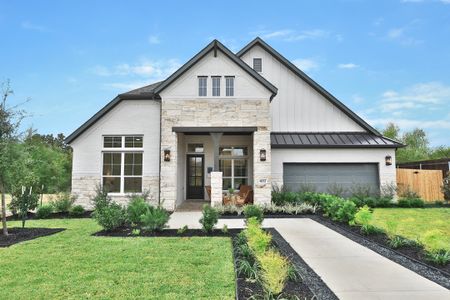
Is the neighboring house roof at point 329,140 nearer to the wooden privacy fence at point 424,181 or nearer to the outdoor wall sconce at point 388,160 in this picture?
the outdoor wall sconce at point 388,160

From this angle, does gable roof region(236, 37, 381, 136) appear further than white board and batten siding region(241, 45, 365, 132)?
No

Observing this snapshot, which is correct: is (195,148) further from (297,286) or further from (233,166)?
(297,286)

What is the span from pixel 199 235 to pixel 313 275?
3696 millimetres

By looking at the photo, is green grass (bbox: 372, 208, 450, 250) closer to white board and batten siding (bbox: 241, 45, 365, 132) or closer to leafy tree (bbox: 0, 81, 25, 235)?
white board and batten siding (bbox: 241, 45, 365, 132)

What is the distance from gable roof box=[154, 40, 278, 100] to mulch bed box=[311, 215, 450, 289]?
6.94 meters

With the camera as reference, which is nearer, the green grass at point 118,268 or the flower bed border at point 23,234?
the green grass at point 118,268

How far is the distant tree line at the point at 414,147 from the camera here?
34759 mm

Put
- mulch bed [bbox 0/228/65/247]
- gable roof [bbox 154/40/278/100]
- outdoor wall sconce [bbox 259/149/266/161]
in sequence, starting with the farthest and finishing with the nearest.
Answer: gable roof [bbox 154/40/278/100] < outdoor wall sconce [bbox 259/149/266/161] < mulch bed [bbox 0/228/65/247]

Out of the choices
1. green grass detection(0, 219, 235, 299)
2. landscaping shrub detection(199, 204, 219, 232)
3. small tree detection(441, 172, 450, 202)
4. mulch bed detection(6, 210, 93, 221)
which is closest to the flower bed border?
green grass detection(0, 219, 235, 299)

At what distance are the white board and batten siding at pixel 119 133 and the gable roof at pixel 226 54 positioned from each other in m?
1.66

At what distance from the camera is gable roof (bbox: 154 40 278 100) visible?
1303cm

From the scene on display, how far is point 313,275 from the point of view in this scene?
15.5ft

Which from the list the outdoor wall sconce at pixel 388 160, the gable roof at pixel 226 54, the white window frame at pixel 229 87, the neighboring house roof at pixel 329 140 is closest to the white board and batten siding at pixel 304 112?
the neighboring house roof at pixel 329 140

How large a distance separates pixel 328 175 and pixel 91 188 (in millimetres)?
11643
